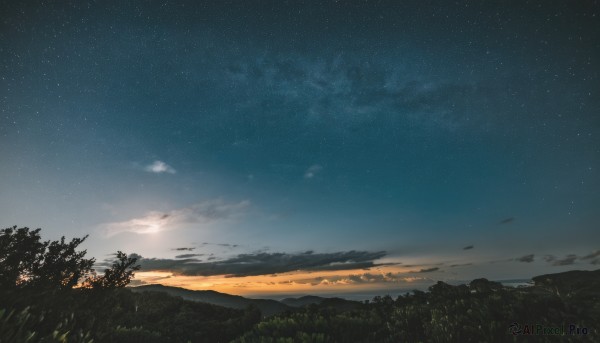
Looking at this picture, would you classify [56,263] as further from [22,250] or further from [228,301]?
[228,301]

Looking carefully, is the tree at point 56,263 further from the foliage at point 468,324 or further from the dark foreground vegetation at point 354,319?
the foliage at point 468,324

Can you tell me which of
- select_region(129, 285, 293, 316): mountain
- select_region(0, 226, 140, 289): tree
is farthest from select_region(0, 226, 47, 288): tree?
select_region(129, 285, 293, 316): mountain

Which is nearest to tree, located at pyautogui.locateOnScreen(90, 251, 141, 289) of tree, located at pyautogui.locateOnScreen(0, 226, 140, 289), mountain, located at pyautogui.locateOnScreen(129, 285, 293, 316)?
tree, located at pyautogui.locateOnScreen(0, 226, 140, 289)

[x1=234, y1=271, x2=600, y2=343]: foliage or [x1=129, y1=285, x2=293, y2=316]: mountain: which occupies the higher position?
[x1=234, y1=271, x2=600, y2=343]: foliage

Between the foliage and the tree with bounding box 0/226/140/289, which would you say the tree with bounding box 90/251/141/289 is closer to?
the tree with bounding box 0/226/140/289

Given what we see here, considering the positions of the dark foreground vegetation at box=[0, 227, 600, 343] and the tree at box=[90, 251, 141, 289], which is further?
the tree at box=[90, 251, 141, 289]

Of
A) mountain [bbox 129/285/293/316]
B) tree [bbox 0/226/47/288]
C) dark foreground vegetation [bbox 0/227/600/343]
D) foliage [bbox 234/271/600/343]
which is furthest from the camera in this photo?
mountain [bbox 129/285/293/316]

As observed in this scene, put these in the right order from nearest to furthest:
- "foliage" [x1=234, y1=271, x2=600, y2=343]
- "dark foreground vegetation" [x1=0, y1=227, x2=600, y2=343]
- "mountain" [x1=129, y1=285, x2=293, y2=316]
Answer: "dark foreground vegetation" [x1=0, y1=227, x2=600, y2=343]
"foliage" [x1=234, y1=271, x2=600, y2=343]
"mountain" [x1=129, y1=285, x2=293, y2=316]

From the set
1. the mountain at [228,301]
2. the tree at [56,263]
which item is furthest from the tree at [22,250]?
the mountain at [228,301]

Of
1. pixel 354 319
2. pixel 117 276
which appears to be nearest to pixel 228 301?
pixel 117 276

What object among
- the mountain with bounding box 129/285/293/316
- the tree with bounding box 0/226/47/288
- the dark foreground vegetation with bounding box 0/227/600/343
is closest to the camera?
the dark foreground vegetation with bounding box 0/227/600/343

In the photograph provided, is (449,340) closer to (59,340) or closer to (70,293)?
(59,340)

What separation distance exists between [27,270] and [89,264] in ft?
13.3

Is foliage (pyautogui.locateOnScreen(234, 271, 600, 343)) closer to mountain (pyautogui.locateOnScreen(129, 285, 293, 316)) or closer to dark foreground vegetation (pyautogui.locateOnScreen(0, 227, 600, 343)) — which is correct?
dark foreground vegetation (pyautogui.locateOnScreen(0, 227, 600, 343))
